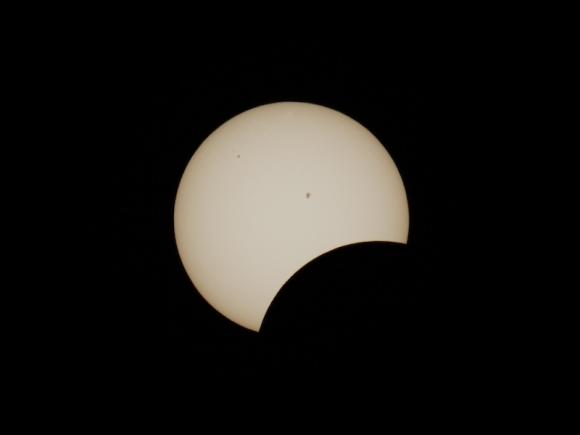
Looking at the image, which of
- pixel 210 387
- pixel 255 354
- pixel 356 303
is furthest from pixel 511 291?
pixel 210 387

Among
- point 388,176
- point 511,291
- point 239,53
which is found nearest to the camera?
point 388,176

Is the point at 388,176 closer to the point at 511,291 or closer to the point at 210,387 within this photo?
the point at 511,291

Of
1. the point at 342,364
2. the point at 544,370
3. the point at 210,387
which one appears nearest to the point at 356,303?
the point at 342,364


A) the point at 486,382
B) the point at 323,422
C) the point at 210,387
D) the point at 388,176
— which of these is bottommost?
the point at 210,387

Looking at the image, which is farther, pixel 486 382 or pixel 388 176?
pixel 388 176

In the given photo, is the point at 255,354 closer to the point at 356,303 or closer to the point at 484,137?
the point at 356,303

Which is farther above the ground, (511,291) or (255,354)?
(511,291)

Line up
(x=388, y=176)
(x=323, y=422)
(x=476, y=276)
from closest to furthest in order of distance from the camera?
1. (x=323, y=422)
2. (x=476, y=276)
3. (x=388, y=176)
